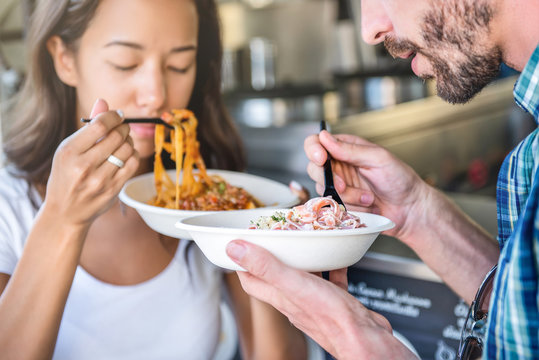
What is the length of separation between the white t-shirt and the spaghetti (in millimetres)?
211

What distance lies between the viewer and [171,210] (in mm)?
1245

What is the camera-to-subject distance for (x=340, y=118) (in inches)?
136

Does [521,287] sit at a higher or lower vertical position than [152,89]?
lower

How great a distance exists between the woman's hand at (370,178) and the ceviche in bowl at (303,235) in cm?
32

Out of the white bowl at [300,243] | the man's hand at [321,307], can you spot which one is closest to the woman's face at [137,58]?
the white bowl at [300,243]

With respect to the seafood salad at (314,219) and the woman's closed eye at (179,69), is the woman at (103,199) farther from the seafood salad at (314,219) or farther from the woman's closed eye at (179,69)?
the seafood salad at (314,219)

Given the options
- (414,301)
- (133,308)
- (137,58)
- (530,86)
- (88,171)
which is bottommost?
(414,301)

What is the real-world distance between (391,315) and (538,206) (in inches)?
41.3

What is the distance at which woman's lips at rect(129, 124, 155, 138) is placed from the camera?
1.52 meters

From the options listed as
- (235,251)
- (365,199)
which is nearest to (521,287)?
(235,251)

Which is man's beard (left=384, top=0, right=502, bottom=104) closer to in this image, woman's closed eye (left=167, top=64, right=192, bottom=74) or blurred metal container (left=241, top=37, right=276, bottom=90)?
woman's closed eye (left=167, top=64, right=192, bottom=74)

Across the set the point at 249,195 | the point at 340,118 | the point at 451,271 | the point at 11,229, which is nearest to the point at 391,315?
the point at 451,271

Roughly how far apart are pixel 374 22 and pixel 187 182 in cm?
63

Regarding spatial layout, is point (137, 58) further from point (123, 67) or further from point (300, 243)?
point (300, 243)
